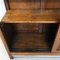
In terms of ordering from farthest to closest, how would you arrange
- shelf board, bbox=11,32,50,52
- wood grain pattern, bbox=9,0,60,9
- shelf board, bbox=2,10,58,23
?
shelf board, bbox=11,32,50,52 < wood grain pattern, bbox=9,0,60,9 < shelf board, bbox=2,10,58,23

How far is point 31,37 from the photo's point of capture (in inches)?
60.1

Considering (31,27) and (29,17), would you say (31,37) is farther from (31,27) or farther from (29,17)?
(29,17)

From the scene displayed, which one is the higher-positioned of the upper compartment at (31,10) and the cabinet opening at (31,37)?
the upper compartment at (31,10)

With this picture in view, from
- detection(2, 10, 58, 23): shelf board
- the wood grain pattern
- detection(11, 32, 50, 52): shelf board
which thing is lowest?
detection(11, 32, 50, 52): shelf board

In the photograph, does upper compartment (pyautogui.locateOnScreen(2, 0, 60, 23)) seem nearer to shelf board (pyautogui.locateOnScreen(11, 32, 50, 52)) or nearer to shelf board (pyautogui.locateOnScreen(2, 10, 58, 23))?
shelf board (pyautogui.locateOnScreen(2, 10, 58, 23))

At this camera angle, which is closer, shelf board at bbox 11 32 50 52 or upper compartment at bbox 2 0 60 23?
upper compartment at bbox 2 0 60 23

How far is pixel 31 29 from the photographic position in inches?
60.3

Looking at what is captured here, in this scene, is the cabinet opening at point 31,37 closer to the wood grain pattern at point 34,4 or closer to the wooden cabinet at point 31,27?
the wooden cabinet at point 31,27

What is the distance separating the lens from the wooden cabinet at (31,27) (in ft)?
3.47

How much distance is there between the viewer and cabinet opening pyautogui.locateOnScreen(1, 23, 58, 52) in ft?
4.55

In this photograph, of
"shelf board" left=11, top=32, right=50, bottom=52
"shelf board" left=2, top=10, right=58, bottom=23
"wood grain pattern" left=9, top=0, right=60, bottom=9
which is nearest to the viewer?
"shelf board" left=2, top=10, right=58, bottom=23

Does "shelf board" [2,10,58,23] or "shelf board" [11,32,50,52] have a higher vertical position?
"shelf board" [2,10,58,23]

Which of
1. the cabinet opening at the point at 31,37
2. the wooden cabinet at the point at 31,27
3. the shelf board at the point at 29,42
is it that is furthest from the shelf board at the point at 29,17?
the shelf board at the point at 29,42

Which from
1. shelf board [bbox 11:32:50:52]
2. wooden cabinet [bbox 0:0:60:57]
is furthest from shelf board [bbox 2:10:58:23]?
shelf board [bbox 11:32:50:52]
